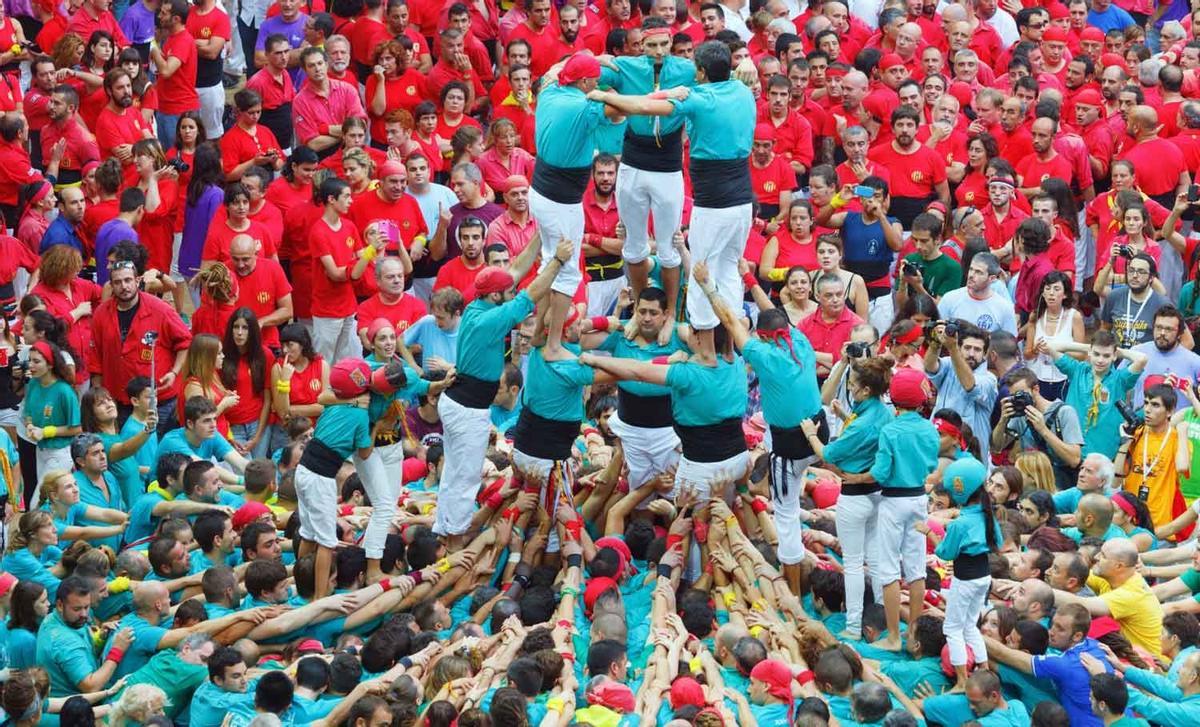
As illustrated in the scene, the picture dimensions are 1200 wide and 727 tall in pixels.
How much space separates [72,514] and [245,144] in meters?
5.10

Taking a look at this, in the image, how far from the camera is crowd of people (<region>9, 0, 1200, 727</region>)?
43.2 feet

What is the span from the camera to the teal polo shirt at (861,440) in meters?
13.5

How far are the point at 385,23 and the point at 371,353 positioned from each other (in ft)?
13.4

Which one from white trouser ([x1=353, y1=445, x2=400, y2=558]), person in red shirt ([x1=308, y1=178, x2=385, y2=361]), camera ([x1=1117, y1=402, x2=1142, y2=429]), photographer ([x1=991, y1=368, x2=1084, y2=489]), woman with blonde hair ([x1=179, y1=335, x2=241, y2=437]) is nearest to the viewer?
white trouser ([x1=353, y1=445, x2=400, y2=558])

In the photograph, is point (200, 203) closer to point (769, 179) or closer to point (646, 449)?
point (769, 179)

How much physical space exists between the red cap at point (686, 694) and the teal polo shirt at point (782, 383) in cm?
224

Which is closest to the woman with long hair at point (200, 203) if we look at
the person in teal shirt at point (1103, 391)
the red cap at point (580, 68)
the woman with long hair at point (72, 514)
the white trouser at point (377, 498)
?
the woman with long hair at point (72, 514)

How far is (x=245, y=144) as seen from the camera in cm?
1889

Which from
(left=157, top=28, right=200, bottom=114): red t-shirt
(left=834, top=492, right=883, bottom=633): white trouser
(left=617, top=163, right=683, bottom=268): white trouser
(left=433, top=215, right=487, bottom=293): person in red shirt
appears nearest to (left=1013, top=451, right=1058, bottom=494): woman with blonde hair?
(left=834, top=492, right=883, bottom=633): white trouser

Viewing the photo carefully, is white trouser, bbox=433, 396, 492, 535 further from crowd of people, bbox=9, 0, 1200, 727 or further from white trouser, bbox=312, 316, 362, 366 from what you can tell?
white trouser, bbox=312, 316, 362, 366

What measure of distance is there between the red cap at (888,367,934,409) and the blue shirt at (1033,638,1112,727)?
1.68 meters

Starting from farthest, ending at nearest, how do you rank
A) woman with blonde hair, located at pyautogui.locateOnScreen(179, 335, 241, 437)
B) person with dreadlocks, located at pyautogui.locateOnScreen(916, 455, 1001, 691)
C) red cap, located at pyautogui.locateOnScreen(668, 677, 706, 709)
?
woman with blonde hair, located at pyautogui.locateOnScreen(179, 335, 241, 437) → person with dreadlocks, located at pyautogui.locateOnScreen(916, 455, 1001, 691) → red cap, located at pyautogui.locateOnScreen(668, 677, 706, 709)

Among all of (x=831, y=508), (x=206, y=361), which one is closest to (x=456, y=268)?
(x=206, y=361)

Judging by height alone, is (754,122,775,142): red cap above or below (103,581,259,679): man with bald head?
above
